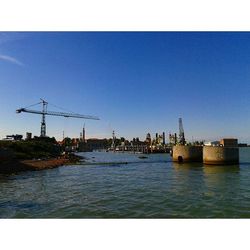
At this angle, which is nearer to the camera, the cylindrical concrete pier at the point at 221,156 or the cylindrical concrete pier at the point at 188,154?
the cylindrical concrete pier at the point at 221,156

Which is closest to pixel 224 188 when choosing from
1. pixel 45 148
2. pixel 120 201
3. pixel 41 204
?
pixel 120 201

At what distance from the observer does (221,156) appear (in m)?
49.7

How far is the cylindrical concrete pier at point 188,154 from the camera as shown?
56.7m

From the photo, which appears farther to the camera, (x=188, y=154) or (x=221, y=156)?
(x=188, y=154)

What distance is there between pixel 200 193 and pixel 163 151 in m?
114

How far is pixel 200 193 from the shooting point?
22.5 meters

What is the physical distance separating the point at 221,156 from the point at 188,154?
8.46 meters

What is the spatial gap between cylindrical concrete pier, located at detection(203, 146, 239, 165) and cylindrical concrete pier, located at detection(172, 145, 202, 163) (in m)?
5.10

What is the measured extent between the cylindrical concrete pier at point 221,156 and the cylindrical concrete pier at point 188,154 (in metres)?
5.10

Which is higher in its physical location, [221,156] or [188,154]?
[188,154]

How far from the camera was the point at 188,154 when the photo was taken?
57.3 meters

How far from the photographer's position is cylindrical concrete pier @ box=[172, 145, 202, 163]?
5672cm

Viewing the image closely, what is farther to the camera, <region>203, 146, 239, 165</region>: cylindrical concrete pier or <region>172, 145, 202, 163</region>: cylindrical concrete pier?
<region>172, 145, 202, 163</region>: cylindrical concrete pier

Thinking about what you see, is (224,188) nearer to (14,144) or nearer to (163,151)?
(14,144)
